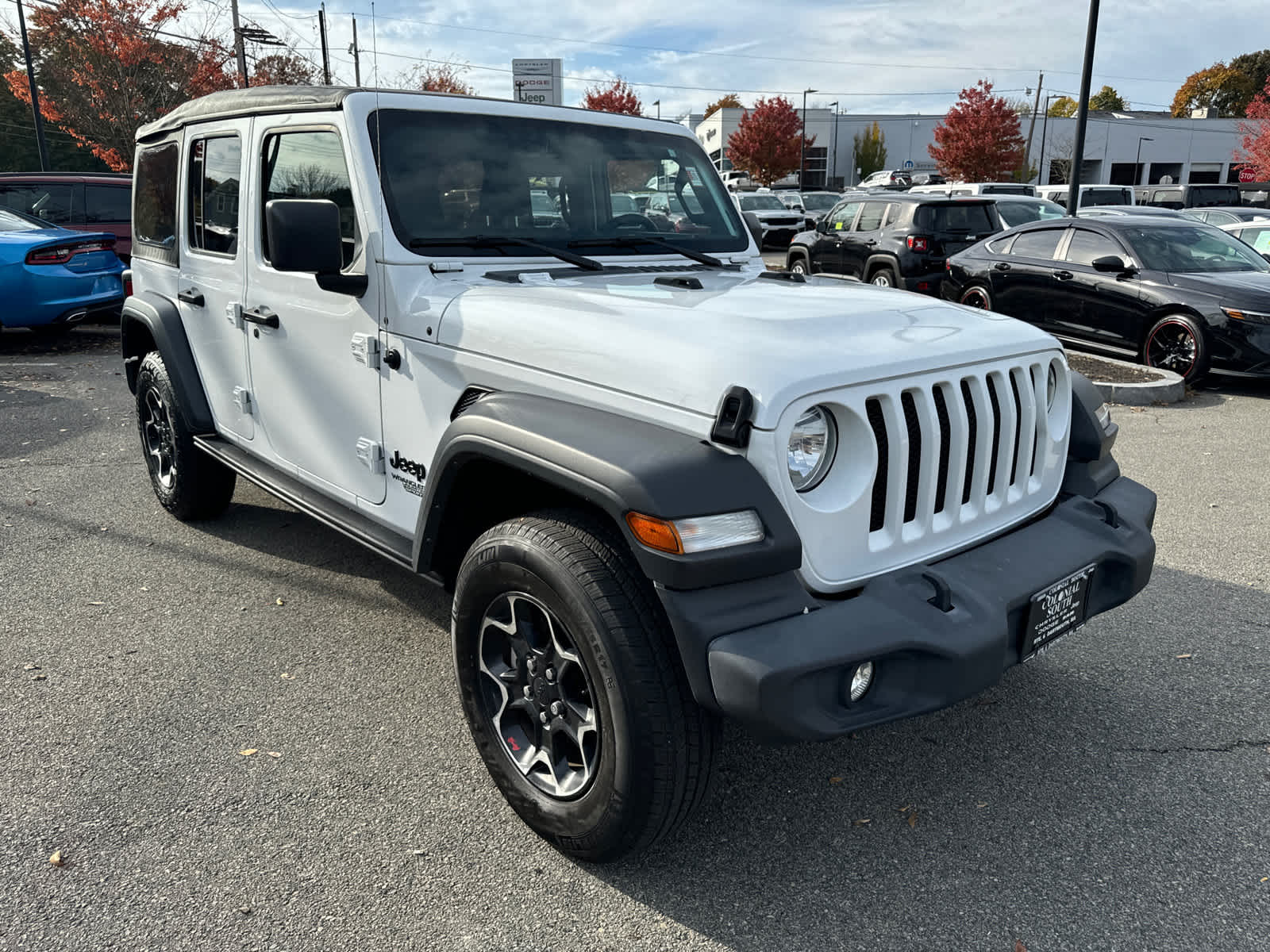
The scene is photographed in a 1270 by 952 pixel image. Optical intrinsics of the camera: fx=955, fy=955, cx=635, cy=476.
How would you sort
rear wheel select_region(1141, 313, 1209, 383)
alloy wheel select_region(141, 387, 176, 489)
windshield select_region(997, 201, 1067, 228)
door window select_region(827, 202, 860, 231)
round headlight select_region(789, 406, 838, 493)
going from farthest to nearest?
1. windshield select_region(997, 201, 1067, 228)
2. door window select_region(827, 202, 860, 231)
3. rear wheel select_region(1141, 313, 1209, 383)
4. alloy wheel select_region(141, 387, 176, 489)
5. round headlight select_region(789, 406, 838, 493)

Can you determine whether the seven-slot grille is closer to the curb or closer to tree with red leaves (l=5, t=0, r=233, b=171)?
the curb

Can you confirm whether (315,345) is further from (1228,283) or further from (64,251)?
(64,251)

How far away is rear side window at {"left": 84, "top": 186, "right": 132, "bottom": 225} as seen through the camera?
40.9ft

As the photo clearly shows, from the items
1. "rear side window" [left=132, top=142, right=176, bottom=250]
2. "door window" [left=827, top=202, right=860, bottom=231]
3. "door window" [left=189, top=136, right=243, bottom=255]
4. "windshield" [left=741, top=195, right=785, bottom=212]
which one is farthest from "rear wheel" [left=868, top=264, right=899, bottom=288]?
"windshield" [left=741, top=195, right=785, bottom=212]

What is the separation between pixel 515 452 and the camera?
2416mm

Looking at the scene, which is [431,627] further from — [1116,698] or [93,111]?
[93,111]

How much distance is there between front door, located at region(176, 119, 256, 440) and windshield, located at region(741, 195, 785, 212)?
21.5 meters

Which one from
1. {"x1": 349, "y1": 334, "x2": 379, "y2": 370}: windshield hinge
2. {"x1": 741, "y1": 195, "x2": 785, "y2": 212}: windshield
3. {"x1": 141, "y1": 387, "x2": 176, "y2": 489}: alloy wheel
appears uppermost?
{"x1": 741, "y1": 195, "x2": 785, "y2": 212}: windshield

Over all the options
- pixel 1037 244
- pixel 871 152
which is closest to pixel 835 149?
pixel 871 152

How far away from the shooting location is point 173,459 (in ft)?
16.0

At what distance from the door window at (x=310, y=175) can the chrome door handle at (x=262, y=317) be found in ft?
0.69

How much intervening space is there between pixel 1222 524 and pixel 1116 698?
2333mm

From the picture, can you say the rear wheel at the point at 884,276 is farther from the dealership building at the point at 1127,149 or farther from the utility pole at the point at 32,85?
the dealership building at the point at 1127,149

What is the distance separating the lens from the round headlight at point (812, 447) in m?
2.26
